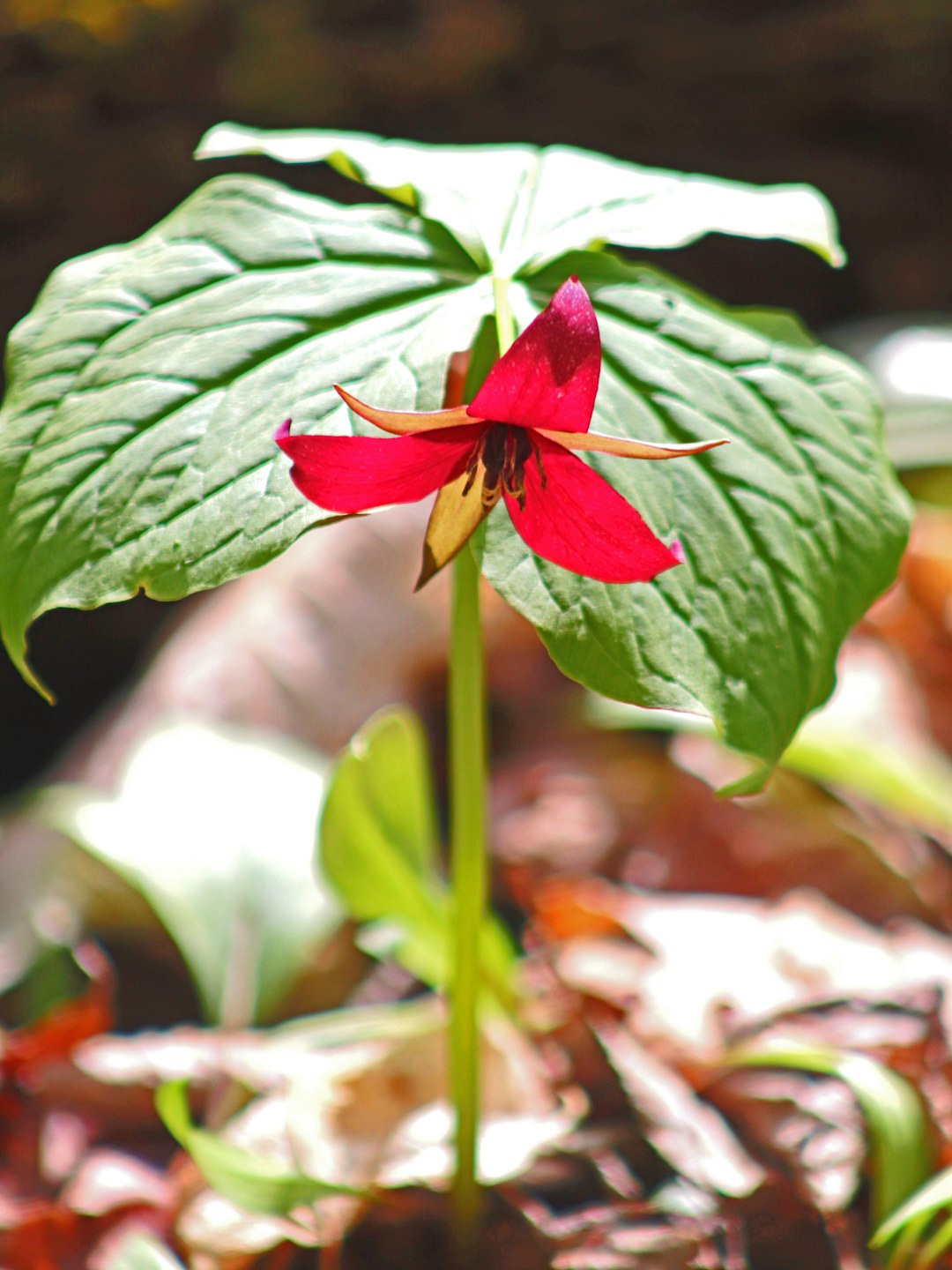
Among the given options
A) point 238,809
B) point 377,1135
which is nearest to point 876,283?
point 238,809

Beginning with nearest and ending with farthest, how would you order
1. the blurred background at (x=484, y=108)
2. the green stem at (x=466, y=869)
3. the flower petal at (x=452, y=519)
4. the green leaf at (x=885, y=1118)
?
the flower petal at (x=452, y=519) → the green stem at (x=466, y=869) → the green leaf at (x=885, y=1118) → the blurred background at (x=484, y=108)

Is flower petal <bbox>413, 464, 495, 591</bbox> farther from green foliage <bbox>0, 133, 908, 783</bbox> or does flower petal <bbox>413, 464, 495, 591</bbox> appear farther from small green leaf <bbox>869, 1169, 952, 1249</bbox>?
small green leaf <bbox>869, 1169, 952, 1249</bbox>

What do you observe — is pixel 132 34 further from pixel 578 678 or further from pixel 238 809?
pixel 578 678

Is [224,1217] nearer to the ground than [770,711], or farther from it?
nearer to the ground

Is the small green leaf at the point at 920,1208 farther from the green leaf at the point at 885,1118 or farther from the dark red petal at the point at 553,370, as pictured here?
the dark red petal at the point at 553,370

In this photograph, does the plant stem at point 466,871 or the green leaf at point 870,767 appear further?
the green leaf at point 870,767

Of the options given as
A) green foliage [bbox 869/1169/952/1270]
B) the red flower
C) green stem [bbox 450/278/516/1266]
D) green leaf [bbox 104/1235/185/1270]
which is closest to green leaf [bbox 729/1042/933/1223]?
green foliage [bbox 869/1169/952/1270]

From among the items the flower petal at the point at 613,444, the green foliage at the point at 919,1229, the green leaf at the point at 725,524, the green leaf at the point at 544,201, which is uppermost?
the green leaf at the point at 544,201

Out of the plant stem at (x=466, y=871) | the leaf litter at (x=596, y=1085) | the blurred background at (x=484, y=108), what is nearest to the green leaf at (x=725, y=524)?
A: the plant stem at (x=466, y=871)
